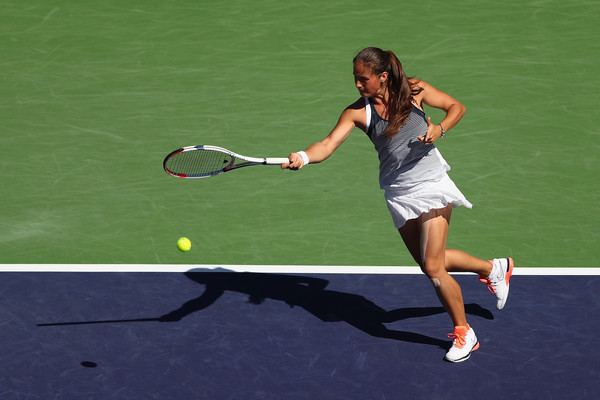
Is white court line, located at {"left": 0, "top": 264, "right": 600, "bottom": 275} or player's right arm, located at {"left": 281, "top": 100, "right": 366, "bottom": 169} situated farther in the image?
white court line, located at {"left": 0, "top": 264, "right": 600, "bottom": 275}

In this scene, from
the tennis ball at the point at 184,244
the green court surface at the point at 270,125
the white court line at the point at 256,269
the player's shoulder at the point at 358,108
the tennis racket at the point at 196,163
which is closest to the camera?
the player's shoulder at the point at 358,108

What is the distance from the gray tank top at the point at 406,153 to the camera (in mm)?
6500

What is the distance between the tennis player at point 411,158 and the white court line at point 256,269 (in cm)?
146

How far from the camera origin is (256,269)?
319 inches

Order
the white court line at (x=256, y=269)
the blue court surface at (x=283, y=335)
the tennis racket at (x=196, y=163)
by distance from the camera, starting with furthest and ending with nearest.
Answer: the white court line at (x=256, y=269)
the tennis racket at (x=196, y=163)
the blue court surface at (x=283, y=335)

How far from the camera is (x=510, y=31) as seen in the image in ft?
40.9

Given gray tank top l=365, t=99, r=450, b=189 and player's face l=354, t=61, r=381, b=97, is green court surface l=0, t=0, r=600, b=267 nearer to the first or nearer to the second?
gray tank top l=365, t=99, r=450, b=189

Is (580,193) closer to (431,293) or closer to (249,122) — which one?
(431,293)

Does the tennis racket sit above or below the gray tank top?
below

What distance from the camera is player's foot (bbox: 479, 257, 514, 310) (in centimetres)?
717

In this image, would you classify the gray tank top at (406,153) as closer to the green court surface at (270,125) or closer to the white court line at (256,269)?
the white court line at (256,269)

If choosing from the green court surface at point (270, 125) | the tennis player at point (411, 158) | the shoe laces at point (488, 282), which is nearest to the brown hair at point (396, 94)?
the tennis player at point (411, 158)

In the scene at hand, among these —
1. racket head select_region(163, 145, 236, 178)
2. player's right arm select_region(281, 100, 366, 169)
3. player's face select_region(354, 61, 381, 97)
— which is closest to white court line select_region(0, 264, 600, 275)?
racket head select_region(163, 145, 236, 178)

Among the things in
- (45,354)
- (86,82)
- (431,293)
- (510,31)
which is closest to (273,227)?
(431,293)
